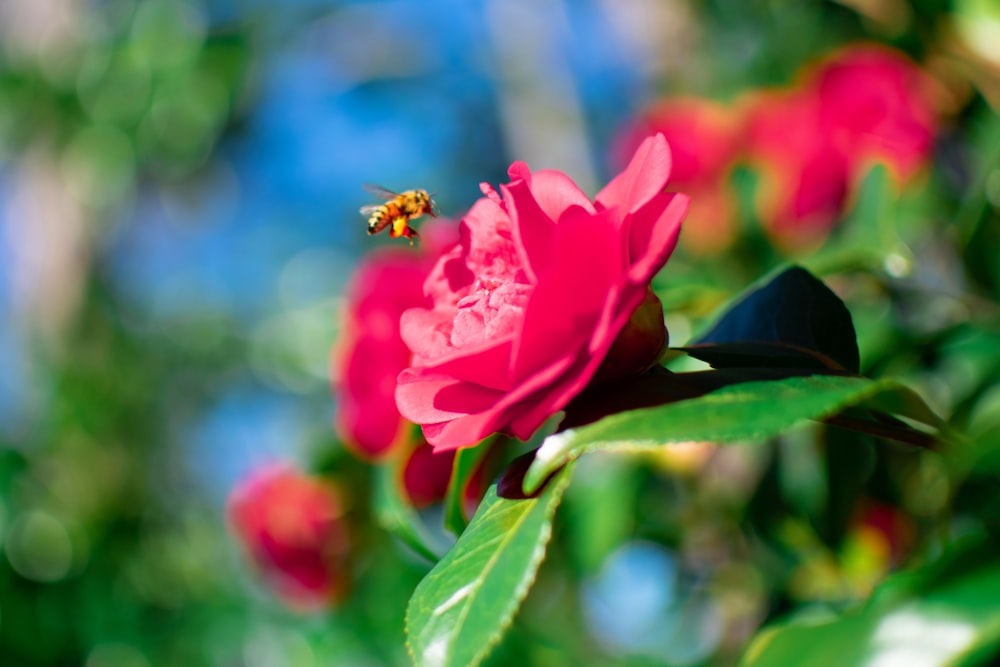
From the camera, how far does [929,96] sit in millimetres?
1103

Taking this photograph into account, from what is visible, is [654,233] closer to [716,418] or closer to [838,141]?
[716,418]

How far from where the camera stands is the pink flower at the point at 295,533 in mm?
1159

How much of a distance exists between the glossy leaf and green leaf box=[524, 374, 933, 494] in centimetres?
7

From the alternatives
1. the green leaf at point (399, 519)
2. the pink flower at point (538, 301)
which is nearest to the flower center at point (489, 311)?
the pink flower at point (538, 301)

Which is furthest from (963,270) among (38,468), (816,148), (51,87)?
(51,87)

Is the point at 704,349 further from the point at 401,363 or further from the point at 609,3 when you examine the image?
the point at 609,3

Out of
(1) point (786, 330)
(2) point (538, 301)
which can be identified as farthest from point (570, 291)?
(1) point (786, 330)

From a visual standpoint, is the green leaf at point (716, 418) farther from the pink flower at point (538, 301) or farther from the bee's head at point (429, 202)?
the bee's head at point (429, 202)

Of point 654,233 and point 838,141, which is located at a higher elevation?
point 654,233

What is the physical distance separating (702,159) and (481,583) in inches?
42.6

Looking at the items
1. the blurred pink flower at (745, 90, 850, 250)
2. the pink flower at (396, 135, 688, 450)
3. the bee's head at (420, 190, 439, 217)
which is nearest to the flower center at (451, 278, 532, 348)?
the pink flower at (396, 135, 688, 450)

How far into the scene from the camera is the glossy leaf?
409mm

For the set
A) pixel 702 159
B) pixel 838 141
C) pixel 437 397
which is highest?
pixel 437 397

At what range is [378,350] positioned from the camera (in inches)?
29.1
